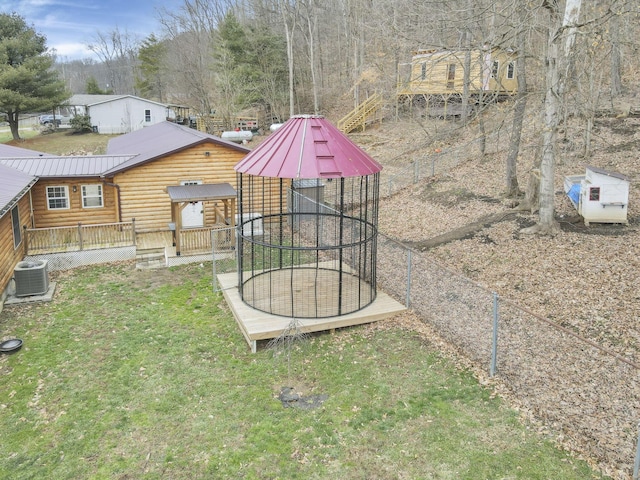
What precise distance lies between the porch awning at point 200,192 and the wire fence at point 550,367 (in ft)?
24.3

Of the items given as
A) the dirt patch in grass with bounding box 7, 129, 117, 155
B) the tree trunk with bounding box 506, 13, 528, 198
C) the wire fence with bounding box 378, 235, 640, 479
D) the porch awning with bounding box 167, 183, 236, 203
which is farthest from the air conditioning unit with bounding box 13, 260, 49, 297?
the dirt patch in grass with bounding box 7, 129, 117, 155

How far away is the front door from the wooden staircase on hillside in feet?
61.1

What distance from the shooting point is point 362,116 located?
35469 millimetres

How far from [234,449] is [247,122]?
37874mm

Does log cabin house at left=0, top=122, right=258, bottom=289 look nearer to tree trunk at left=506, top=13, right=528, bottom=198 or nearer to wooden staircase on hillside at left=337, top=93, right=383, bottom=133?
tree trunk at left=506, top=13, right=528, bottom=198

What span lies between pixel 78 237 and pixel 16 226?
196 cm

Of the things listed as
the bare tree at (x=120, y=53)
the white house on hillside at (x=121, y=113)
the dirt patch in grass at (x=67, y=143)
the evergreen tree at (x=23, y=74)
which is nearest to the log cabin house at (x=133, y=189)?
the dirt patch in grass at (x=67, y=143)

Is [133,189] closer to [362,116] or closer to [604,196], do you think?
[604,196]

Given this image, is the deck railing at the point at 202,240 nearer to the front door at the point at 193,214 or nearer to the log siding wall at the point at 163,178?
the front door at the point at 193,214

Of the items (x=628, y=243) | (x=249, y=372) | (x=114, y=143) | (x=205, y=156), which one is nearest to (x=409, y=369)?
(x=249, y=372)

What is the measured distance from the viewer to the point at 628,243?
39.3 ft

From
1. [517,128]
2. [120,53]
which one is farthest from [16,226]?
[120,53]

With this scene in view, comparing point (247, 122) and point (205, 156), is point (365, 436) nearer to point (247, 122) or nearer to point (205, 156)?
point (205, 156)

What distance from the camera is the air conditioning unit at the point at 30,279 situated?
42.7 feet
